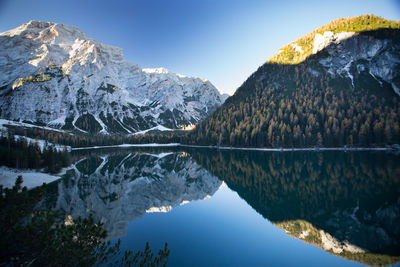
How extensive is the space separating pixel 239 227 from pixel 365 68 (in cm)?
21396

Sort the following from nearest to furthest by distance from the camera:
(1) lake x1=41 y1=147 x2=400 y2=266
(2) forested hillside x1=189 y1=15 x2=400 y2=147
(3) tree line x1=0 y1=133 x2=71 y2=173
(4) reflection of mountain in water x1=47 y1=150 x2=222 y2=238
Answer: (1) lake x1=41 y1=147 x2=400 y2=266 → (4) reflection of mountain in water x1=47 y1=150 x2=222 y2=238 → (3) tree line x1=0 y1=133 x2=71 y2=173 → (2) forested hillside x1=189 y1=15 x2=400 y2=147

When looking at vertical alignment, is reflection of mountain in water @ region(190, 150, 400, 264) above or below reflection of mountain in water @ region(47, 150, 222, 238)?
above

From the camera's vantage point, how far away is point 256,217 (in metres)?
25.7

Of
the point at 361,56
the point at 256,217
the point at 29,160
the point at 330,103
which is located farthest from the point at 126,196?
the point at 361,56

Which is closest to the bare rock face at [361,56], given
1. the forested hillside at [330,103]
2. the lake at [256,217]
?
the forested hillside at [330,103]

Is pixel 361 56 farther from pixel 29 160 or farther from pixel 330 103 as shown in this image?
pixel 29 160

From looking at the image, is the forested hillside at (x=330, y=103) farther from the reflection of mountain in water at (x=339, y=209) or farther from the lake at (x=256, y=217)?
the lake at (x=256, y=217)

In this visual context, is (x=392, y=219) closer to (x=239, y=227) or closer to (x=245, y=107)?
(x=239, y=227)

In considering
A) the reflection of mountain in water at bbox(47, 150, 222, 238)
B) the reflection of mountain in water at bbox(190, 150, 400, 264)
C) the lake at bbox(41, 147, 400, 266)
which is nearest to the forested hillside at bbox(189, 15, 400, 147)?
the reflection of mountain in water at bbox(190, 150, 400, 264)

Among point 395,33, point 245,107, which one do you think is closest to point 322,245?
point 245,107

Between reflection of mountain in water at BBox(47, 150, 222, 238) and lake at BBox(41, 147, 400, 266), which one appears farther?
reflection of mountain in water at BBox(47, 150, 222, 238)

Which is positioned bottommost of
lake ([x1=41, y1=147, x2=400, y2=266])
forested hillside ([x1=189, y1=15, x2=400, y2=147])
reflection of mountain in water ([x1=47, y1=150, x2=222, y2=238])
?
reflection of mountain in water ([x1=47, y1=150, x2=222, y2=238])

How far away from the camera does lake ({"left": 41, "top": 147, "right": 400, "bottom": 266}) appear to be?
664 inches

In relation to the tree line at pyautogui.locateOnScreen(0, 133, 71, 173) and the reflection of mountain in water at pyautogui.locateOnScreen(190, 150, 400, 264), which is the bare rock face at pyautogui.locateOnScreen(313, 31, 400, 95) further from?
the tree line at pyautogui.locateOnScreen(0, 133, 71, 173)
